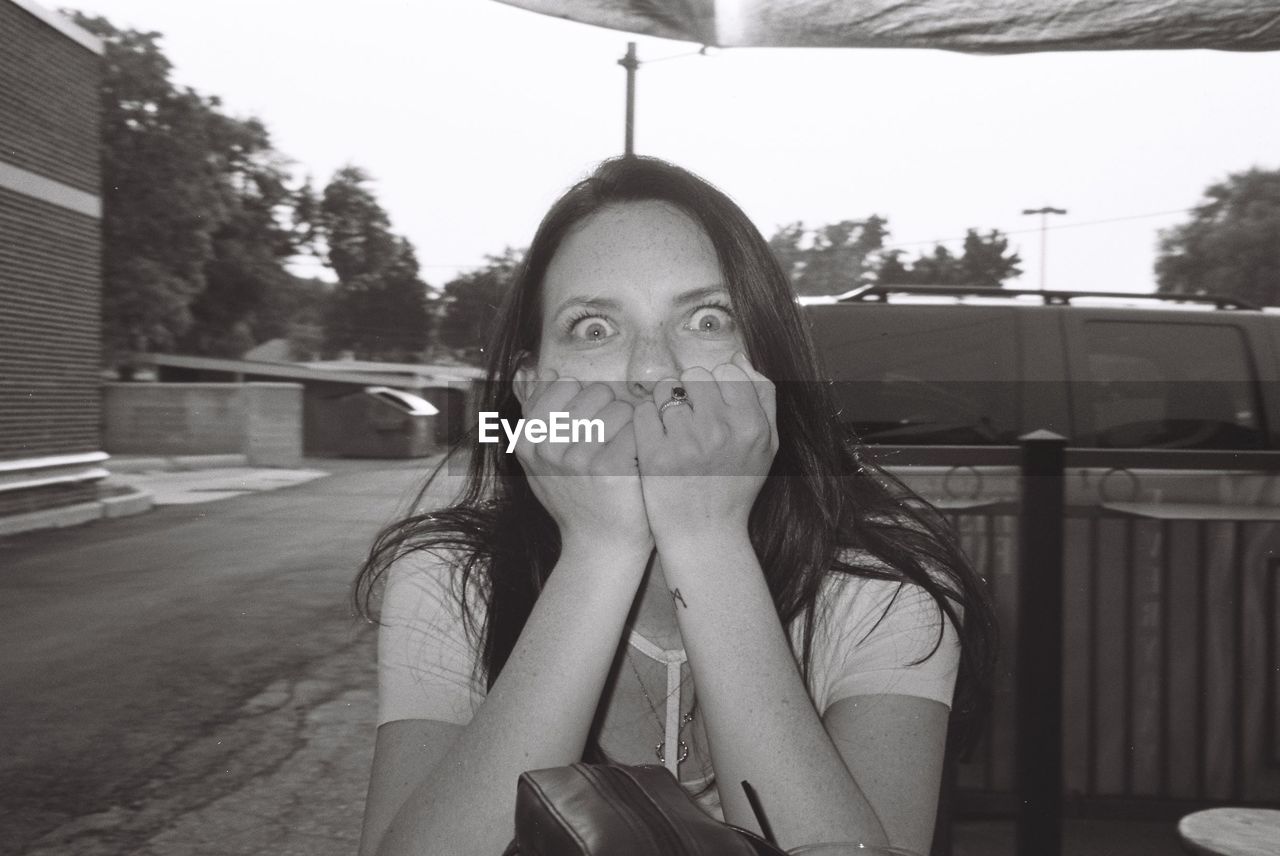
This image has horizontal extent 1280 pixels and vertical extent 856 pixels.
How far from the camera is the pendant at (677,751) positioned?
1.36 metres

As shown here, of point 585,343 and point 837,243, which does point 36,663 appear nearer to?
point 837,243

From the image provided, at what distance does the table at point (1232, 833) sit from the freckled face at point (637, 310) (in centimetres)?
103

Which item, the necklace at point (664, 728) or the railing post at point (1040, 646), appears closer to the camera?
the necklace at point (664, 728)

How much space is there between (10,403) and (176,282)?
468 cm

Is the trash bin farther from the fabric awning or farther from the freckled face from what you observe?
the freckled face

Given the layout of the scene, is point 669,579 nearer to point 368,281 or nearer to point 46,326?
point 368,281

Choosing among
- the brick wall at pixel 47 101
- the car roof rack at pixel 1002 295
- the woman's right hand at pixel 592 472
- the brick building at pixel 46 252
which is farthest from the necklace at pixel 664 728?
the brick wall at pixel 47 101

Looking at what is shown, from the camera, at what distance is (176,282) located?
6316 millimetres

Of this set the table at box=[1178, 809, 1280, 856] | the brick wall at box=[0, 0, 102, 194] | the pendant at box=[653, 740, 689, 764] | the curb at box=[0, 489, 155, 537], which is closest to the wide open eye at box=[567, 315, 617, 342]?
the pendant at box=[653, 740, 689, 764]

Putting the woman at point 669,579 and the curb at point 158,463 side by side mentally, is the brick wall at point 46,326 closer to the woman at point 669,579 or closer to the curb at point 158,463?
the curb at point 158,463

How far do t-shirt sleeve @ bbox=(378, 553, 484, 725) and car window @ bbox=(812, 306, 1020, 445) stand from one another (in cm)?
289

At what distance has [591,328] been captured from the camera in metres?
1.25

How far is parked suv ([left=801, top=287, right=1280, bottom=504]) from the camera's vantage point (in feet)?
13.0

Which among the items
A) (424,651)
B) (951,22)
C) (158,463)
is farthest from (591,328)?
(158,463)
